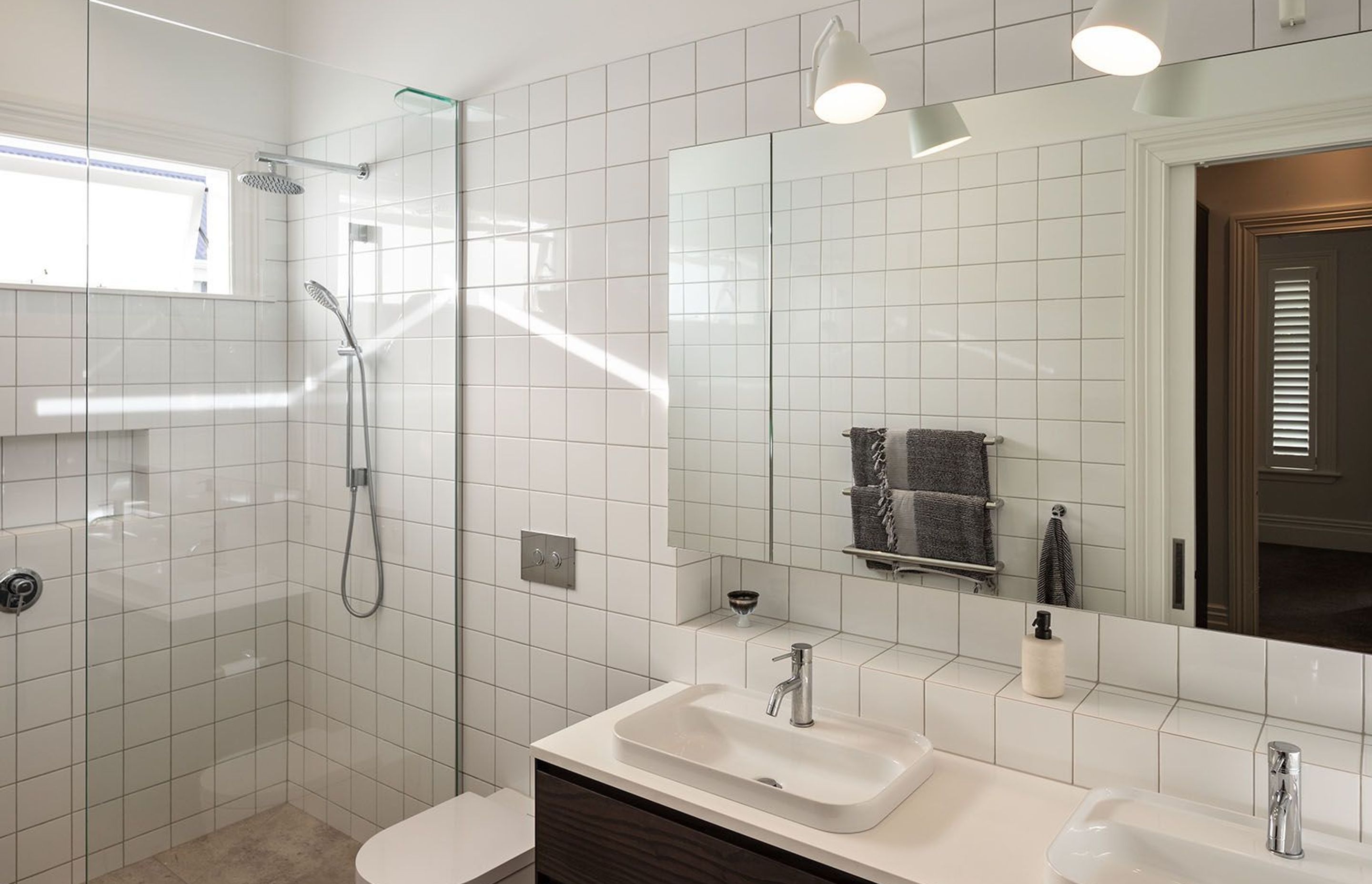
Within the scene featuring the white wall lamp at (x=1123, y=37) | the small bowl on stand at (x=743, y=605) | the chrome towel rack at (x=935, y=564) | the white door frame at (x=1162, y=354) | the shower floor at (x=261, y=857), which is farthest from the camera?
the small bowl on stand at (x=743, y=605)

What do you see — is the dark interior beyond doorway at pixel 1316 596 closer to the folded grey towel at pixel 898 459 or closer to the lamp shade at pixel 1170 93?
the folded grey towel at pixel 898 459

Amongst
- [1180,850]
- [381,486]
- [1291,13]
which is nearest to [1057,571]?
[1180,850]

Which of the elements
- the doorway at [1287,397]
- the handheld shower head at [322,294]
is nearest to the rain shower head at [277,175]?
the handheld shower head at [322,294]

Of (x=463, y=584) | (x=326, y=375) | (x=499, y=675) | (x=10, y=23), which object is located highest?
(x=10, y=23)

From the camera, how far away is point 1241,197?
4.55 feet

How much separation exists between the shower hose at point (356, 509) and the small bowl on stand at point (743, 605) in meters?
0.93

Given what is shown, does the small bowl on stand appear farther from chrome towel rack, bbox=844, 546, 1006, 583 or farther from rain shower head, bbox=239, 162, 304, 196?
rain shower head, bbox=239, 162, 304, 196

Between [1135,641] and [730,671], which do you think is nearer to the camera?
[1135,641]

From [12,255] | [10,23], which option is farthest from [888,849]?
[10,23]

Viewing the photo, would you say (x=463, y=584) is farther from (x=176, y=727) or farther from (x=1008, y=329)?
(x=1008, y=329)

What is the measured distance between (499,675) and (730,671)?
0.77 metres

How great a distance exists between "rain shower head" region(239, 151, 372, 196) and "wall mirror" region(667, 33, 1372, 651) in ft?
2.82

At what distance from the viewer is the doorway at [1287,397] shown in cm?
132

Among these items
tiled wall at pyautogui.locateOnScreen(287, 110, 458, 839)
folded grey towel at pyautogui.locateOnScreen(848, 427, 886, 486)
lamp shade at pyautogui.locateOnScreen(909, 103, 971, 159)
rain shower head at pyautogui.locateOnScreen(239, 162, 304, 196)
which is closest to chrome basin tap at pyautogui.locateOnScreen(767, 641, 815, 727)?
folded grey towel at pyautogui.locateOnScreen(848, 427, 886, 486)
